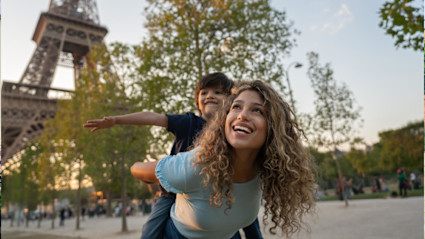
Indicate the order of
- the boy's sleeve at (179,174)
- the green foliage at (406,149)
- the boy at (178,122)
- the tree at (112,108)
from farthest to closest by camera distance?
the green foliage at (406,149)
the tree at (112,108)
the boy at (178,122)
the boy's sleeve at (179,174)

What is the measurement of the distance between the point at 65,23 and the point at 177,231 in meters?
36.7

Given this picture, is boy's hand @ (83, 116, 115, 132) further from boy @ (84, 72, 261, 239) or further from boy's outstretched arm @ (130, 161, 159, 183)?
boy's outstretched arm @ (130, 161, 159, 183)

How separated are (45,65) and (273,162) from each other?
118ft

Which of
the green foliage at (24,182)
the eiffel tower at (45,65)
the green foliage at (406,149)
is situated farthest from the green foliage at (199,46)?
the green foliage at (24,182)

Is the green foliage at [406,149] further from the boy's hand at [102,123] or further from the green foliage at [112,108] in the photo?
the boy's hand at [102,123]

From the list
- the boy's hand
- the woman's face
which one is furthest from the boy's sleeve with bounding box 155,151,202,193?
the boy's hand

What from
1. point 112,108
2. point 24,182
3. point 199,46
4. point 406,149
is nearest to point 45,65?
point 24,182

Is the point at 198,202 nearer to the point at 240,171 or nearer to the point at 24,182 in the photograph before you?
the point at 240,171

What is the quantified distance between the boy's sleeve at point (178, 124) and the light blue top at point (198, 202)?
0.70 meters

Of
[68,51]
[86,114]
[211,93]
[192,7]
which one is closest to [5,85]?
[68,51]

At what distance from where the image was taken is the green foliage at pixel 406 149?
105 ft

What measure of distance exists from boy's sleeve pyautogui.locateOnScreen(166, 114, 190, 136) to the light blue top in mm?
700

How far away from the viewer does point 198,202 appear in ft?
6.17

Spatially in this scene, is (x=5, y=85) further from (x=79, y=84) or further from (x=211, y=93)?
(x=211, y=93)
